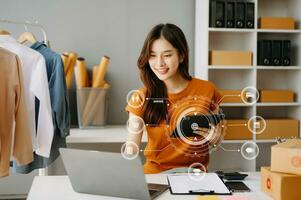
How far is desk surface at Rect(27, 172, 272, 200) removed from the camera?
138 centimetres

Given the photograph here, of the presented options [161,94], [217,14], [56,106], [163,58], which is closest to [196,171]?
[161,94]

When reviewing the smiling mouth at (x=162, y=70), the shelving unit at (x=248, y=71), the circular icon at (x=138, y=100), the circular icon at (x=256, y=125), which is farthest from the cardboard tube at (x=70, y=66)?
the circular icon at (x=256, y=125)

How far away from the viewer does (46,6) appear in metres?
3.04

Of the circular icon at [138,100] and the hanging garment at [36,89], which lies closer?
the circular icon at [138,100]

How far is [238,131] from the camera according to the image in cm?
298

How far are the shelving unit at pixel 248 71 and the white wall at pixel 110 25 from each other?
22 cm

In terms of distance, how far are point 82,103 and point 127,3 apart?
2.84 ft

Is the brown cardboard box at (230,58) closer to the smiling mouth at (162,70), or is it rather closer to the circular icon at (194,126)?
the smiling mouth at (162,70)

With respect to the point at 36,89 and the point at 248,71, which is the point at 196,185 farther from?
the point at 248,71

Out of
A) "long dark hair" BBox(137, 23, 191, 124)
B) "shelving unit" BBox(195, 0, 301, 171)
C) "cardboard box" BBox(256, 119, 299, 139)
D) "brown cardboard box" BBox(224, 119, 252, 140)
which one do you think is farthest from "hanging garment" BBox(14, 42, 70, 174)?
"cardboard box" BBox(256, 119, 299, 139)

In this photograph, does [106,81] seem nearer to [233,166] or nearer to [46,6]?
[46,6]

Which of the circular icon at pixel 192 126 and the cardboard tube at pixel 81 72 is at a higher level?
the cardboard tube at pixel 81 72

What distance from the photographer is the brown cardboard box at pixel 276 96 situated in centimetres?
303

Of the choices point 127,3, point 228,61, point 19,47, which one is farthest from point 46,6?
point 228,61
